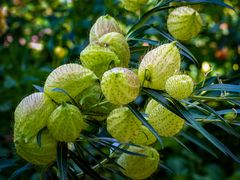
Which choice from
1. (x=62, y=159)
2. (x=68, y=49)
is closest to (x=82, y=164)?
(x=62, y=159)

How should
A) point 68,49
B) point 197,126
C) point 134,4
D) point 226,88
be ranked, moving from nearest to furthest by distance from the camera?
point 197,126
point 226,88
point 134,4
point 68,49

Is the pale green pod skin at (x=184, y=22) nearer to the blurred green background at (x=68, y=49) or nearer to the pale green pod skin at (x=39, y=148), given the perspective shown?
the pale green pod skin at (x=39, y=148)

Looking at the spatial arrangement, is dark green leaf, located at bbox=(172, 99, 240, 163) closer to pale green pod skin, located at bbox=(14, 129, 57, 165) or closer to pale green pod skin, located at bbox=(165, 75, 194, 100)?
pale green pod skin, located at bbox=(165, 75, 194, 100)

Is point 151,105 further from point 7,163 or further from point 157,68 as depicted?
point 7,163

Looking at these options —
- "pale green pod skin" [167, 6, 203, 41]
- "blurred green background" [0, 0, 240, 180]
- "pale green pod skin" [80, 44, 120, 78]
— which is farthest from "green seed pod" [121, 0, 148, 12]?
"blurred green background" [0, 0, 240, 180]

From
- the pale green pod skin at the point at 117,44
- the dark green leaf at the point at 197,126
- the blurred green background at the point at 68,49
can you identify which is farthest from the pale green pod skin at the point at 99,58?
the blurred green background at the point at 68,49
